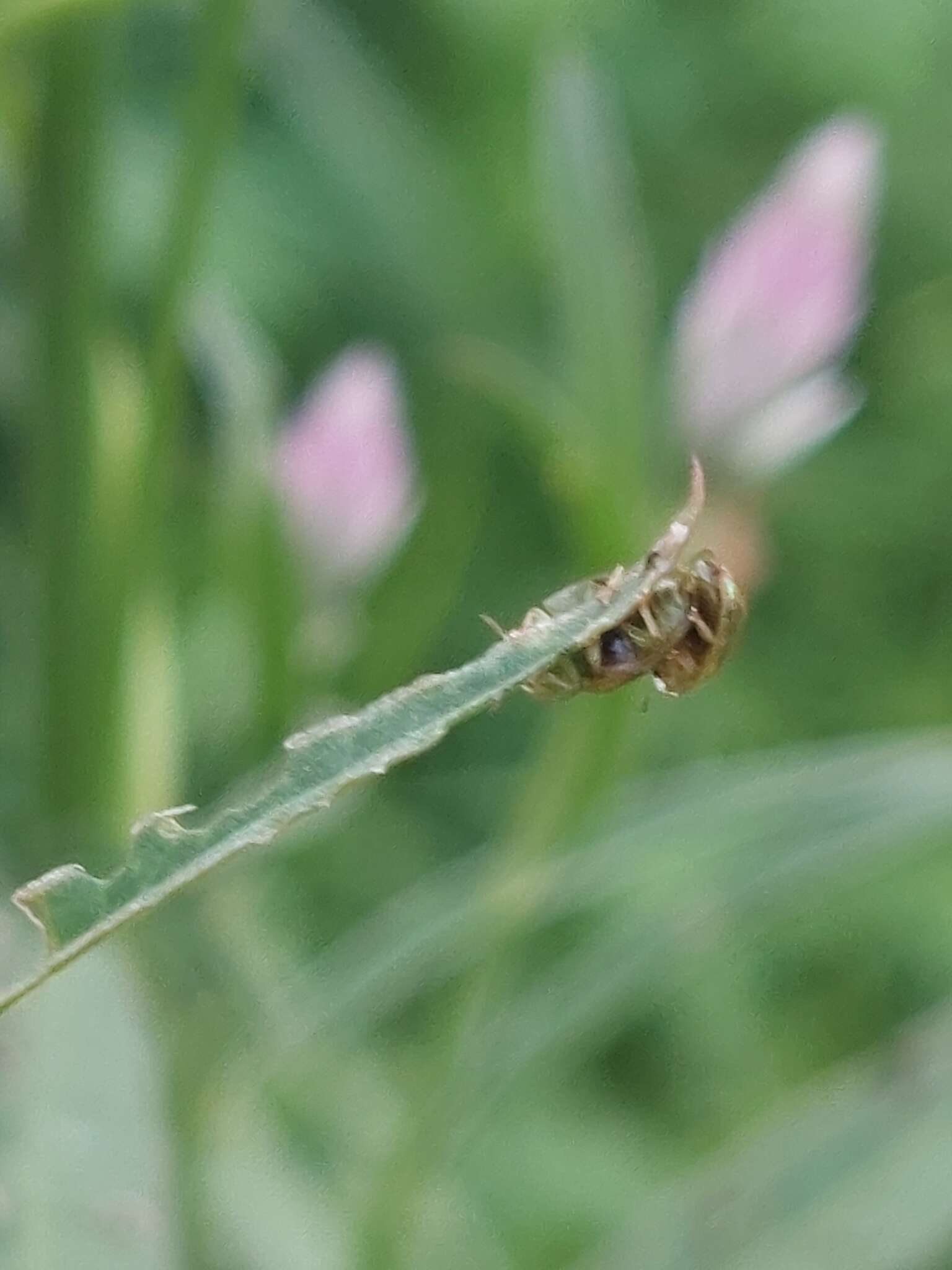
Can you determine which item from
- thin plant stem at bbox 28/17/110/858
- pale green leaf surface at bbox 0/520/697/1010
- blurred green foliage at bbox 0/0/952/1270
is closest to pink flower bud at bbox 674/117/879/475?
blurred green foliage at bbox 0/0/952/1270

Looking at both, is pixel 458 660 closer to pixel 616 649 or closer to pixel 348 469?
pixel 348 469

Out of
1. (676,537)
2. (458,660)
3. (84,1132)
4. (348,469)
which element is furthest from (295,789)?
(458,660)

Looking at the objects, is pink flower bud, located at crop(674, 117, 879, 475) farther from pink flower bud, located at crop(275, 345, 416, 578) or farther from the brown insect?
the brown insect

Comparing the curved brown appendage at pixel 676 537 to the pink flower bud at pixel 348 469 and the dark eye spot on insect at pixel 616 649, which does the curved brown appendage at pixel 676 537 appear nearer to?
the dark eye spot on insect at pixel 616 649

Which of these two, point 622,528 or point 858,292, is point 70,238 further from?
point 858,292

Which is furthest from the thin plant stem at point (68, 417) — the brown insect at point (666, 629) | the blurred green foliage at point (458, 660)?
the brown insect at point (666, 629)

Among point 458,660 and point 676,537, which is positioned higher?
point 458,660

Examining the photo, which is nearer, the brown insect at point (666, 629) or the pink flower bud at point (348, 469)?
the brown insect at point (666, 629)
